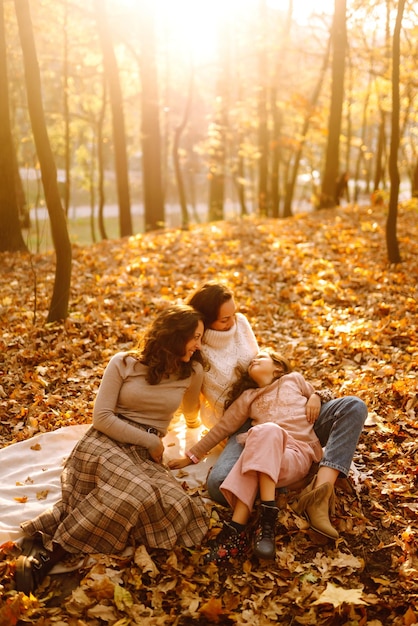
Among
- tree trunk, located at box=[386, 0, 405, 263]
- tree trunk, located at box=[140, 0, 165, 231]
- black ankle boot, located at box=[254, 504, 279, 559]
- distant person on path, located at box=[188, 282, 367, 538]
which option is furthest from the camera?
tree trunk, located at box=[140, 0, 165, 231]

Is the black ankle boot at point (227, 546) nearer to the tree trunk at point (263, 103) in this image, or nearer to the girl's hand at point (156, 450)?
the girl's hand at point (156, 450)

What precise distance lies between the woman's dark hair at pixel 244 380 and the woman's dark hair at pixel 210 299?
47 centimetres

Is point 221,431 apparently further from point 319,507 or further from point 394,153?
point 394,153

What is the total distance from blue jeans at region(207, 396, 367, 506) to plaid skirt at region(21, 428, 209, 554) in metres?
0.23

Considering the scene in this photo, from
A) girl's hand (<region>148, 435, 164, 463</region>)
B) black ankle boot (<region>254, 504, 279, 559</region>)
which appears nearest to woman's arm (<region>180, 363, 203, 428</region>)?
girl's hand (<region>148, 435, 164, 463</region>)

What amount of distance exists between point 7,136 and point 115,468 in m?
8.28

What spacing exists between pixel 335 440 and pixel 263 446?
0.54m

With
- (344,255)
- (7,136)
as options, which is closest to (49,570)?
(344,255)

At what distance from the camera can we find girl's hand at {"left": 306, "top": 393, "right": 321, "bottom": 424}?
4078 mm

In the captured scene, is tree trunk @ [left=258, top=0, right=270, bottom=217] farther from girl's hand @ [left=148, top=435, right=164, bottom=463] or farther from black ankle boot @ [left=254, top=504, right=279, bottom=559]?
black ankle boot @ [left=254, top=504, right=279, bottom=559]

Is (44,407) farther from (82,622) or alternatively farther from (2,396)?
(82,622)

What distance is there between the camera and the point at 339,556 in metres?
3.44

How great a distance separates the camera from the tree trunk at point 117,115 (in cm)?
1295

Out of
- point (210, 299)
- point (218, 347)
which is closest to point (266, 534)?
point (218, 347)
